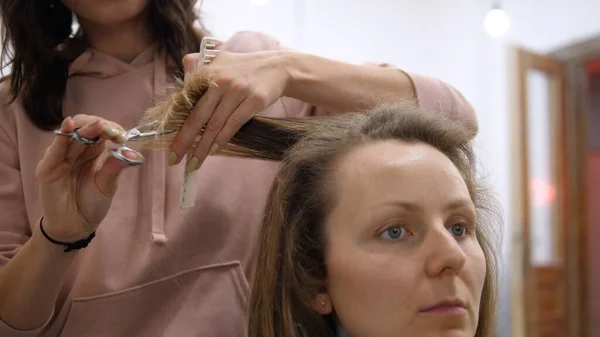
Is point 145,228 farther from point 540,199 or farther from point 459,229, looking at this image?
point 540,199

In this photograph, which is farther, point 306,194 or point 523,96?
point 523,96

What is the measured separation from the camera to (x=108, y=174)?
92 cm

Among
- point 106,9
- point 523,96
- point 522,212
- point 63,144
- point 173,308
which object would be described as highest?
point 106,9

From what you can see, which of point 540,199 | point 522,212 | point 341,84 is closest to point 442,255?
point 341,84

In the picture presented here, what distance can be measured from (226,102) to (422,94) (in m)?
0.38

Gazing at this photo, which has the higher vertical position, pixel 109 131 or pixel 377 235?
pixel 109 131

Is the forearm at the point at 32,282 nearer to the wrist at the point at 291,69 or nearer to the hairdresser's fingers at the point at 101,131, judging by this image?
the hairdresser's fingers at the point at 101,131

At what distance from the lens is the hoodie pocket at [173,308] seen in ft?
3.38

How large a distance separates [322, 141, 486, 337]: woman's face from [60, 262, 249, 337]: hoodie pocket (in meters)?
0.18

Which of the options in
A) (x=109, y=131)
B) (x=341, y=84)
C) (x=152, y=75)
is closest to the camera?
(x=109, y=131)

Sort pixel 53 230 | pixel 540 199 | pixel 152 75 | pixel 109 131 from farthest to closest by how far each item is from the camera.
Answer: pixel 540 199 → pixel 152 75 → pixel 53 230 → pixel 109 131

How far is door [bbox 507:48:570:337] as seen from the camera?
11.8ft

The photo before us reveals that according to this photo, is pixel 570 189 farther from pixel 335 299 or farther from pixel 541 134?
pixel 335 299

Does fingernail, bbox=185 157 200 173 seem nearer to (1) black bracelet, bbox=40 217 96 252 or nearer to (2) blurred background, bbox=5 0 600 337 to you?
(1) black bracelet, bbox=40 217 96 252
